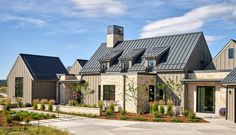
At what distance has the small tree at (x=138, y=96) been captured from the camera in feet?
88.9

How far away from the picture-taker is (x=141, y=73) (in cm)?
2767

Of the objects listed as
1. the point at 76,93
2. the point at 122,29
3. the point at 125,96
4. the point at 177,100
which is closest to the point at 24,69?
the point at 76,93

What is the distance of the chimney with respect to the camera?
120ft

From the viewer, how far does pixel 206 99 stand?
26.2m

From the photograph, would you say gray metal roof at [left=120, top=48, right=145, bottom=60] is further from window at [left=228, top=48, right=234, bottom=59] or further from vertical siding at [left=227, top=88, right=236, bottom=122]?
vertical siding at [left=227, top=88, right=236, bottom=122]

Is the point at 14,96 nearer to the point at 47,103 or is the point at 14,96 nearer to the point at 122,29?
the point at 47,103

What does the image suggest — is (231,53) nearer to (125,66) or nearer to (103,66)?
(125,66)

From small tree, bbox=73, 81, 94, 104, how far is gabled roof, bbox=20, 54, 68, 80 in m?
5.20

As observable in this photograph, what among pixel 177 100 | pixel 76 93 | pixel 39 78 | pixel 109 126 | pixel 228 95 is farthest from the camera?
pixel 39 78

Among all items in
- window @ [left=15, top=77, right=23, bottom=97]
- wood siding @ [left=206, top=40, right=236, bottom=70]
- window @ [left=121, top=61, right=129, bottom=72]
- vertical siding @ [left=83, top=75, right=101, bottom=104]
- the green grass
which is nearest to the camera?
the green grass

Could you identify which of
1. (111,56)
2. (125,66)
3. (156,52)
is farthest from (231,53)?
(111,56)

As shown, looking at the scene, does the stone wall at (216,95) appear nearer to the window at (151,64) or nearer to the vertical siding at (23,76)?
the window at (151,64)

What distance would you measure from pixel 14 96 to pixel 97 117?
747 inches


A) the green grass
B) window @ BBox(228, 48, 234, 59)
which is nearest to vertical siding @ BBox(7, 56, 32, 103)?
the green grass
